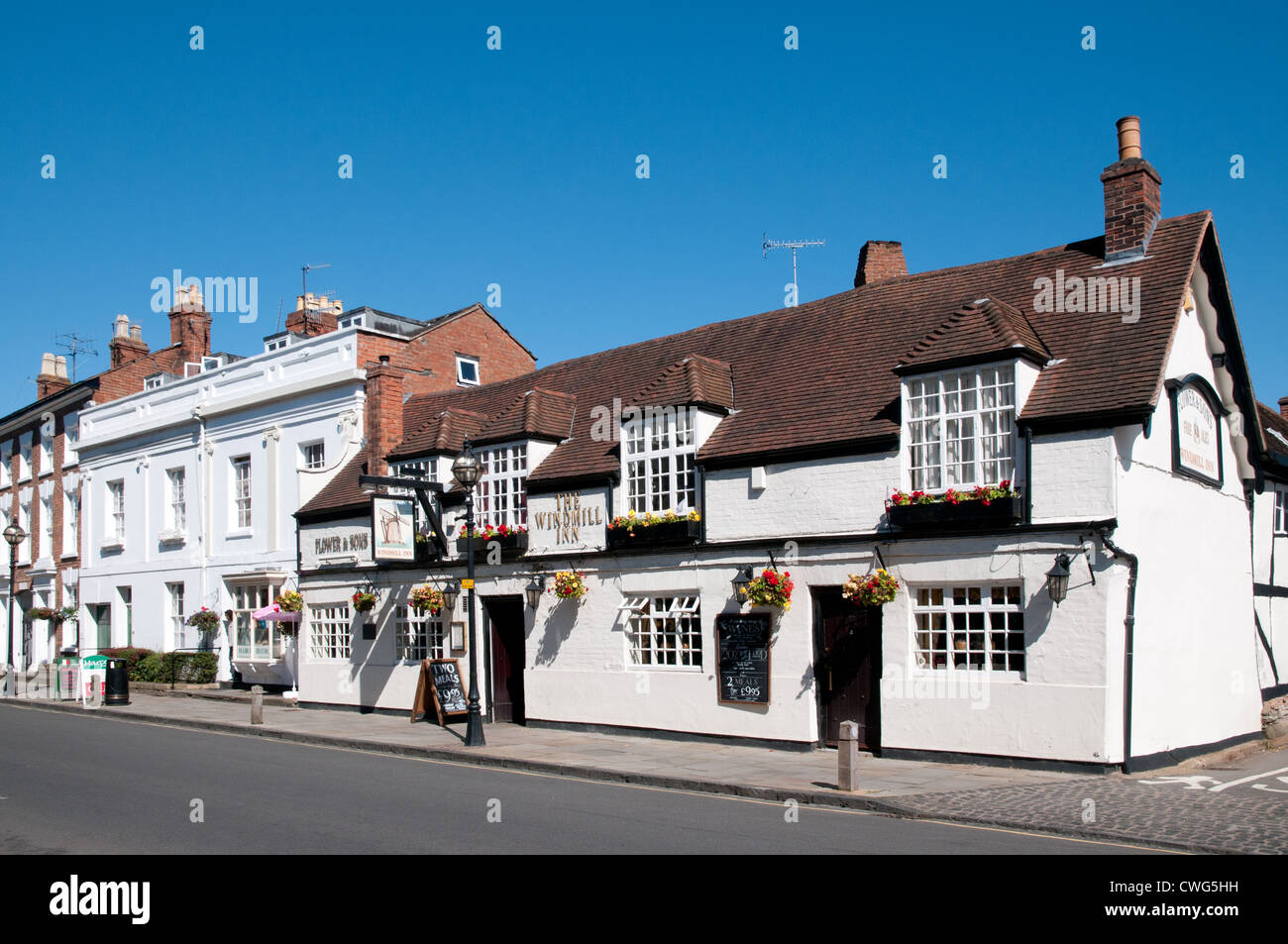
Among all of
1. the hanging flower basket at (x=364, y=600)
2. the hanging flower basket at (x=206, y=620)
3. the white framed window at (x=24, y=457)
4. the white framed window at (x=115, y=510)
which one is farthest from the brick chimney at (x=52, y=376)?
the hanging flower basket at (x=364, y=600)

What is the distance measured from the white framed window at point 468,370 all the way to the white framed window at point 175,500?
9113 millimetres

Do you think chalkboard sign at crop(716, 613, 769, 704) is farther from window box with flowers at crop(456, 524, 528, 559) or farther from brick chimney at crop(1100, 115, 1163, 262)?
brick chimney at crop(1100, 115, 1163, 262)

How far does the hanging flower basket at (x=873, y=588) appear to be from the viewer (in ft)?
49.8

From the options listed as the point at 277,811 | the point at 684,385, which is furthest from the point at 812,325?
the point at 277,811

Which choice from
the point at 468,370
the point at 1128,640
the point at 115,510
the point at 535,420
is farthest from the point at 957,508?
the point at 115,510

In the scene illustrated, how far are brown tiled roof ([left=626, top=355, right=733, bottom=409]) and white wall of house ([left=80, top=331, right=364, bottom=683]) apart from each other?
10727 millimetres

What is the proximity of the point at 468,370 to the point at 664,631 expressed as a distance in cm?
1523

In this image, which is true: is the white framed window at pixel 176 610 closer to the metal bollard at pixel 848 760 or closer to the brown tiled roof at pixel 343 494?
the brown tiled roof at pixel 343 494

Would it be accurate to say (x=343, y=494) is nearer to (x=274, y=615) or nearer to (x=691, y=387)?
(x=274, y=615)

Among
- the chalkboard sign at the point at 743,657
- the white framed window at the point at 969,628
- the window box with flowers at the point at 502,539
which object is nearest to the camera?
the white framed window at the point at 969,628

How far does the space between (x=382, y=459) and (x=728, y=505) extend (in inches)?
405

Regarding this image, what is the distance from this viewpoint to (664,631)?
18641 mm

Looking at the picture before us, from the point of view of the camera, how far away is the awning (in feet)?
87.0
